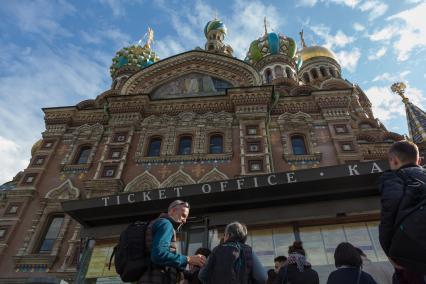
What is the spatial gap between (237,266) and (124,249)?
3.22 feet

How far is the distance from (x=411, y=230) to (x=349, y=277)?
1.17 meters

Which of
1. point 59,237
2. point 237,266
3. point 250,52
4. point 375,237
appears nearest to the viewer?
point 237,266

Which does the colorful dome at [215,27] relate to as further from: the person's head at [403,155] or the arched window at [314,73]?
the person's head at [403,155]

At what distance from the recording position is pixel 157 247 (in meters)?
2.76

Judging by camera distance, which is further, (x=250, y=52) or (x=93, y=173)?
(x=250, y=52)

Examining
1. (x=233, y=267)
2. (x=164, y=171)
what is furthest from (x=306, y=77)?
(x=233, y=267)

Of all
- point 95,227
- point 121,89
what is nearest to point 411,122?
point 121,89

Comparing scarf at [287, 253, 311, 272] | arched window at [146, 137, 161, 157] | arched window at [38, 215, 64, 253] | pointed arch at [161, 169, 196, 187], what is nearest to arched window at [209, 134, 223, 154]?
pointed arch at [161, 169, 196, 187]

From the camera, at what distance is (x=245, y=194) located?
6.24 metres

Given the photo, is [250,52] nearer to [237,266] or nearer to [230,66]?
[230,66]

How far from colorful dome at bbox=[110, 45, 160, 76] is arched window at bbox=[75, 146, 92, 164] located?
13410 millimetres

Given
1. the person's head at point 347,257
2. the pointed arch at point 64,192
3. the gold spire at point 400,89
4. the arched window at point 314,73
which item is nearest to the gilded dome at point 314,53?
the arched window at point 314,73

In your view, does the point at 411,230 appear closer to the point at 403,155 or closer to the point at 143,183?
the point at 403,155

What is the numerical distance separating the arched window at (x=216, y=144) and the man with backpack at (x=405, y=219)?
989 cm
